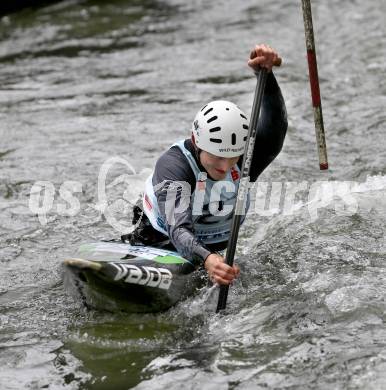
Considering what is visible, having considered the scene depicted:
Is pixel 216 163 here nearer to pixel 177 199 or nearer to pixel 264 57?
pixel 177 199

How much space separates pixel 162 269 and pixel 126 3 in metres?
14.4

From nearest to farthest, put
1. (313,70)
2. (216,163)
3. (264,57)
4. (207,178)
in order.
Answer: (264,57)
(216,163)
(207,178)
(313,70)

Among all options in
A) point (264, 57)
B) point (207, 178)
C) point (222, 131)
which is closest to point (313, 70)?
point (264, 57)

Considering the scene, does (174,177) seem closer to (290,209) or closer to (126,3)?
(290,209)

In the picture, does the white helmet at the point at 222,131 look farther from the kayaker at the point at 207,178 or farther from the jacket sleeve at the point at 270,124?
the jacket sleeve at the point at 270,124

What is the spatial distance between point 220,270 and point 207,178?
1.06 metres

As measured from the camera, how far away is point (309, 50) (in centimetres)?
623

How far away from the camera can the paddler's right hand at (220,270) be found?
205 inches

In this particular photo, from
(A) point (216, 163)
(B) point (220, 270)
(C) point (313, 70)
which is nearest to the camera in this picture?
(B) point (220, 270)

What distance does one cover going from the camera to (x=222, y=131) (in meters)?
5.77

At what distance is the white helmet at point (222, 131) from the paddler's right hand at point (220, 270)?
901 mm

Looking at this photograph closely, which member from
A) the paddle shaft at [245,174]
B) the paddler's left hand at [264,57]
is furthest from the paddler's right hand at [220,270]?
the paddler's left hand at [264,57]

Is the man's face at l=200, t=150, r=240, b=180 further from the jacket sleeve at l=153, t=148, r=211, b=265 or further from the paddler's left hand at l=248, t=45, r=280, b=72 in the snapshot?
the paddler's left hand at l=248, t=45, r=280, b=72

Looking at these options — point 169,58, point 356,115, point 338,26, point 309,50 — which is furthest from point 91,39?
point 309,50
